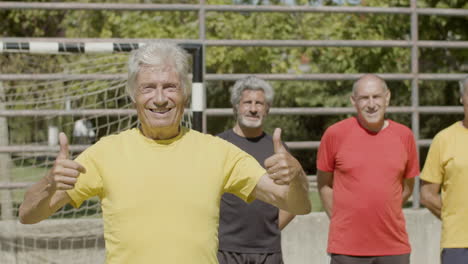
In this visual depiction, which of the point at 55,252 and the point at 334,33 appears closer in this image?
the point at 55,252

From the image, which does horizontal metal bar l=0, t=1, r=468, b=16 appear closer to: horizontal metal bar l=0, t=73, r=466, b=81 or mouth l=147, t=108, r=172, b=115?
horizontal metal bar l=0, t=73, r=466, b=81

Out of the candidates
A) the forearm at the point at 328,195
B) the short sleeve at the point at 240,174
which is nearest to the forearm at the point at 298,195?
the short sleeve at the point at 240,174

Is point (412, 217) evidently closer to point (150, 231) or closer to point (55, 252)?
point (55, 252)

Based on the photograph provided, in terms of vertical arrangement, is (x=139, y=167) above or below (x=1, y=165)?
above

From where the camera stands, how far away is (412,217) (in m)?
7.05

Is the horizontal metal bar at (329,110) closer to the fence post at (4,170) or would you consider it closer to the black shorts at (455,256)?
the fence post at (4,170)

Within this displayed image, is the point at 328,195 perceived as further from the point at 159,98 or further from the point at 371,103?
the point at 159,98

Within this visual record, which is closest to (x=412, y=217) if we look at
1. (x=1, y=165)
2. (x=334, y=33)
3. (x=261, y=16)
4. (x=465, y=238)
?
(x=465, y=238)

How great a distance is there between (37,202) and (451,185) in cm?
285

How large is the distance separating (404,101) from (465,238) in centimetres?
1040

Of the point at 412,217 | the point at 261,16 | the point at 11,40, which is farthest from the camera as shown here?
the point at 261,16

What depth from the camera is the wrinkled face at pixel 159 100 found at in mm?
2967

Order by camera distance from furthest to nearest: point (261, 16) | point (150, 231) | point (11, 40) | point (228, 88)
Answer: point (228, 88) < point (261, 16) < point (11, 40) < point (150, 231)

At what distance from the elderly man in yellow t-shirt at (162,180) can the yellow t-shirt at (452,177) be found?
6.81ft
